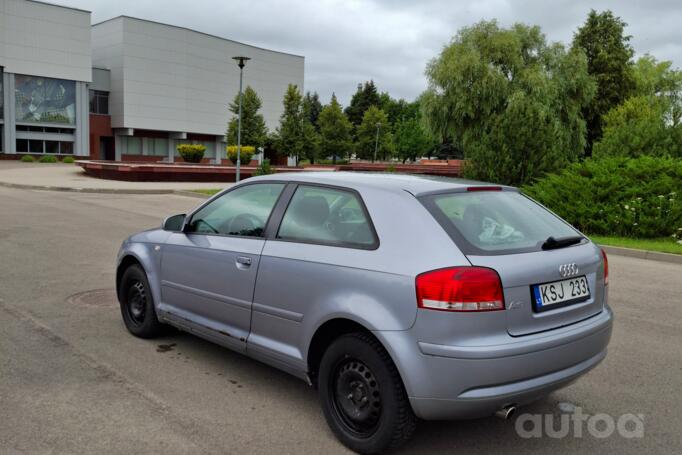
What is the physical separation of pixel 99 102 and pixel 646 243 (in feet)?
209

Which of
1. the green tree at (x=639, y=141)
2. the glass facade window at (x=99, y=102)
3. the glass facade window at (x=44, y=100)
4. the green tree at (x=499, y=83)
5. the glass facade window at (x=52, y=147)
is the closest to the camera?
the green tree at (x=639, y=141)

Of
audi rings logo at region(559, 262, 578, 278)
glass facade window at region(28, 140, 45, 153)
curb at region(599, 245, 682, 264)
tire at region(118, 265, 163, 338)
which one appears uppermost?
audi rings logo at region(559, 262, 578, 278)

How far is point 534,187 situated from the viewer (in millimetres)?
15438

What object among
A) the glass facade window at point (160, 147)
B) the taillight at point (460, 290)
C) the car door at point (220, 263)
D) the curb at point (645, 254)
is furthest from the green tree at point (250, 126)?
the taillight at point (460, 290)

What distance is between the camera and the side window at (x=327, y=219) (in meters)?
3.53

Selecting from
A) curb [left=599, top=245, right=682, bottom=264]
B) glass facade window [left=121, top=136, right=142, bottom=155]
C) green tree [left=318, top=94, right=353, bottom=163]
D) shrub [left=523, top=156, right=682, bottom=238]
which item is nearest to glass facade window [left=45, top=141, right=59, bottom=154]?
glass facade window [left=121, top=136, right=142, bottom=155]

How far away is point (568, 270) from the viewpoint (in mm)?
3469

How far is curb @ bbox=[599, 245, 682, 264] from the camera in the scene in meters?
11.0

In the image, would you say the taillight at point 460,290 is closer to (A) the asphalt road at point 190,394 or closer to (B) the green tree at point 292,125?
(A) the asphalt road at point 190,394

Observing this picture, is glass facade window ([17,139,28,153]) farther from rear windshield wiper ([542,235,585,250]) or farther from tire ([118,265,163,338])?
rear windshield wiper ([542,235,585,250])

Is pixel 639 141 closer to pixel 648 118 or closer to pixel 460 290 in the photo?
pixel 648 118

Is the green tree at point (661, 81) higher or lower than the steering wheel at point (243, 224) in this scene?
Answer: higher

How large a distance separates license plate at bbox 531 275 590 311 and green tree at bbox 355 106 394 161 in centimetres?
7844

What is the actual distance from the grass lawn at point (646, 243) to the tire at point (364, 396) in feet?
32.9
